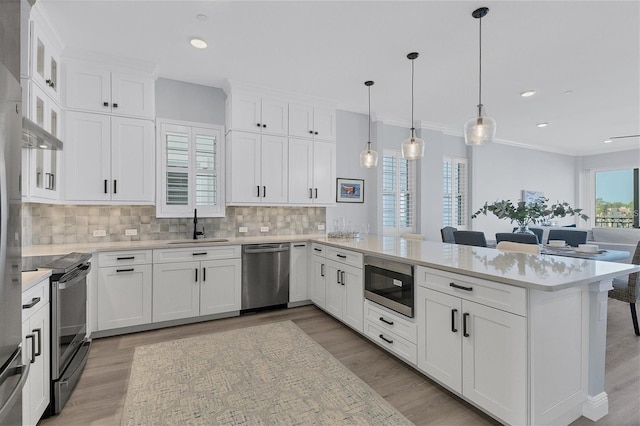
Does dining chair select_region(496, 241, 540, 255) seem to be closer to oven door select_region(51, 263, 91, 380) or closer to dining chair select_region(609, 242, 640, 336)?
dining chair select_region(609, 242, 640, 336)

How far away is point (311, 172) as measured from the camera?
14.7ft

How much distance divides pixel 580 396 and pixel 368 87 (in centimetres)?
375

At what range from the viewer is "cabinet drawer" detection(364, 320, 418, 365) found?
235 centimetres

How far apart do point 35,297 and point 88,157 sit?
6.70 ft

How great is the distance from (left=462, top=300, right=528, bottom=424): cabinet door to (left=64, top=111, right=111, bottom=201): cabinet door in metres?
3.69

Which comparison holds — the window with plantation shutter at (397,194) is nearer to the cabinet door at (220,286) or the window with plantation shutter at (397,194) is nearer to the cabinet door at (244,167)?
the cabinet door at (244,167)

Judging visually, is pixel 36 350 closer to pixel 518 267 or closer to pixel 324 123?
pixel 518 267

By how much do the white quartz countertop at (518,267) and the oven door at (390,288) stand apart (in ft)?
0.50

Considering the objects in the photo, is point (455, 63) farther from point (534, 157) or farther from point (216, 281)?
point (534, 157)

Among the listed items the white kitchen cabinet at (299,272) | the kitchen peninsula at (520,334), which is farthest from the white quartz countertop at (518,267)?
the white kitchen cabinet at (299,272)

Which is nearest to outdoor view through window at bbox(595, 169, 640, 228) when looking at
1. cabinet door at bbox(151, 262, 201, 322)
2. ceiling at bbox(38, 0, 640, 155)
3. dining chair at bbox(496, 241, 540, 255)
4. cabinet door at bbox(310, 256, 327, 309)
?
ceiling at bbox(38, 0, 640, 155)

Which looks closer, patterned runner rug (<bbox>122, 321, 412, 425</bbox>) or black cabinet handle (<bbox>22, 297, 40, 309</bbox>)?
black cabinet handle (<bbox>22, 297, 40, 309</bbox>)

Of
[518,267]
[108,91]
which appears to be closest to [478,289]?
[518,267]

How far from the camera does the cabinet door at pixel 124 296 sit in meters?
3.07
